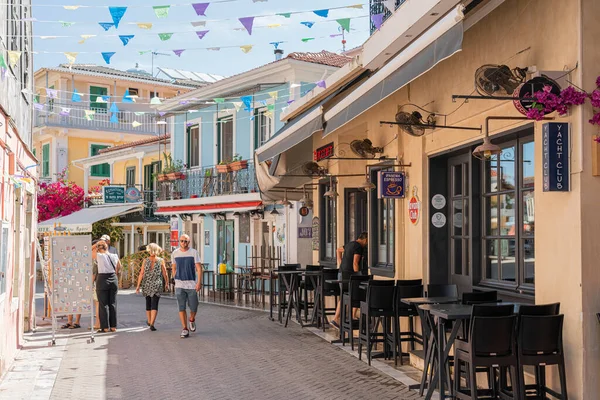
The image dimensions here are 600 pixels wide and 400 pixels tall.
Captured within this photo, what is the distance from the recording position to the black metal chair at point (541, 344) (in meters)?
6.12

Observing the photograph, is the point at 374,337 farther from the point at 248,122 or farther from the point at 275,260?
the point at 248,122

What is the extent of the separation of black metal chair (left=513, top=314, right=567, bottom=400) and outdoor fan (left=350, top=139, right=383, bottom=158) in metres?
5.63

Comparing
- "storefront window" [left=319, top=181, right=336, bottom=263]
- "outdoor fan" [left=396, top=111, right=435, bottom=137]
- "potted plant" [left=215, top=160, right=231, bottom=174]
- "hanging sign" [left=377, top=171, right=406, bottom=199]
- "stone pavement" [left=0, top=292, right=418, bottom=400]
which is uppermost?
"potted plant" [left=215, top=160, right=231, bottom=174]

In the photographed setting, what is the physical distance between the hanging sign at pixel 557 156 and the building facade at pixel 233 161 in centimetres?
1248

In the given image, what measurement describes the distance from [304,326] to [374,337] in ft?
10.9

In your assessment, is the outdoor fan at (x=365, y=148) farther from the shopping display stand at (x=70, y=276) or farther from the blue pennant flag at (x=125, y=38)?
Result: the shopping display stand at (x=70, y=276)

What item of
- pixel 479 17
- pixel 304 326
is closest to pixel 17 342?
pixel 304 326

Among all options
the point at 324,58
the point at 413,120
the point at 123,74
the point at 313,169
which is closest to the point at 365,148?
the point at 413,120

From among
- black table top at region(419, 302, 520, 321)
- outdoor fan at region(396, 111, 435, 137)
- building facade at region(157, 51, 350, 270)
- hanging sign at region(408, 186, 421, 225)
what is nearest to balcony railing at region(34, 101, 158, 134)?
building facade at region(157, 51, 350, 270)

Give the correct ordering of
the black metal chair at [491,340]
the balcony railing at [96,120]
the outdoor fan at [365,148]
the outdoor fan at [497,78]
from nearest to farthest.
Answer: the black metal chair at [491,340] < the outdoor fan at [497,78] < the outdoor fan at [365,148] < the balcony railing at [96,120]

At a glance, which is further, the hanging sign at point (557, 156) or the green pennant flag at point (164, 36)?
the green pennant flag at point (164, 36)

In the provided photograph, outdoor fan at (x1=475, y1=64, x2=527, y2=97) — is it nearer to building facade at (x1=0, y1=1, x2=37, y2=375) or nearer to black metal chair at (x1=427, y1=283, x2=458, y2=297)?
black metal chair at (x1=427, y1=283, x2=458, y2=297)

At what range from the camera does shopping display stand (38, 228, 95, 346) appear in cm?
1214

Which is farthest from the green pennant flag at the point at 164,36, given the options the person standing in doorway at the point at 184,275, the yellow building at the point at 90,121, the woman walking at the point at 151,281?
the yellow building at the point at 90,121
